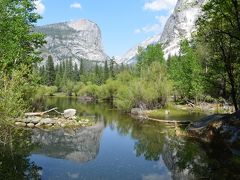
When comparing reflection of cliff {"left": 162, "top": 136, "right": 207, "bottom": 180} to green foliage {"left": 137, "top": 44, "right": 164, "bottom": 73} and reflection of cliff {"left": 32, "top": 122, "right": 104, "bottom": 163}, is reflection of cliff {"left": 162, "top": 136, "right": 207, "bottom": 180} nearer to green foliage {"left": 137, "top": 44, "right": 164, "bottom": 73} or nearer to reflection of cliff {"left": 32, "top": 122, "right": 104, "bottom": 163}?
reflection of cliff {"left": 32, "top": 122, "right": 104, "bottom": 163}

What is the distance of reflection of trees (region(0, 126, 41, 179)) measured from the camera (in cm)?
2314

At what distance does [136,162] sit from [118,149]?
612 centimetres

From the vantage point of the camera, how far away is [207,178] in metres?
23.1

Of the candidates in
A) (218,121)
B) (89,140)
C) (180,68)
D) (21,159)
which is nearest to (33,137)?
(89,140)

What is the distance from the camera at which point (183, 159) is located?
29.3 metres

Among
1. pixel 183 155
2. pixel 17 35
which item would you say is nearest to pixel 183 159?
pixel 183 155

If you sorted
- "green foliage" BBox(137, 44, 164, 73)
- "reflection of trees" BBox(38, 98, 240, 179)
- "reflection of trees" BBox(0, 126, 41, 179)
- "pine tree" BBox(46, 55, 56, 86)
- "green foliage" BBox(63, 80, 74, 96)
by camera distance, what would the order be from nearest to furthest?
"reflection of trees" BBox(0, 126, 41, 179) → "reflection of trees" BBox(38, 98, 240, 179) → "green foliage" BBox(137, 44, 164, 73) → "green foliage" BBox(63, 80, 74, 96) → "pine tree" BBox(46, 55, 56, 86)

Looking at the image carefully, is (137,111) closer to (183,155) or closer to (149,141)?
(149,141)

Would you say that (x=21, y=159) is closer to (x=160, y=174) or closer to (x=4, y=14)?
(x=160, y=174)

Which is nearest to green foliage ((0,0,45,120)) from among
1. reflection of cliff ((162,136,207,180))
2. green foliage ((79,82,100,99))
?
reflection of cliff ((162,136,207,180))

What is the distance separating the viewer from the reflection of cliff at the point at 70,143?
31312 millimetres

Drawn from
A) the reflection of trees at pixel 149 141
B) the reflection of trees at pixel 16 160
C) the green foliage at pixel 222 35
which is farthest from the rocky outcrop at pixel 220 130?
the reflection of trees at pixel 16 160

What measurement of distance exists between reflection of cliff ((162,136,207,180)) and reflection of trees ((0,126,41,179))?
11.0 metres

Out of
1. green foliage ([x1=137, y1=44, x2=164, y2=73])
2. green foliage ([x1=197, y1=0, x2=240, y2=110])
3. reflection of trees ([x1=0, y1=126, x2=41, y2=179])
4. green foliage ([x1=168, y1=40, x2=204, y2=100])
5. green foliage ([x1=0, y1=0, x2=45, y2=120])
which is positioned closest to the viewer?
reflection of trees ([x1=0, y1=126, x2=41, y2=179])
